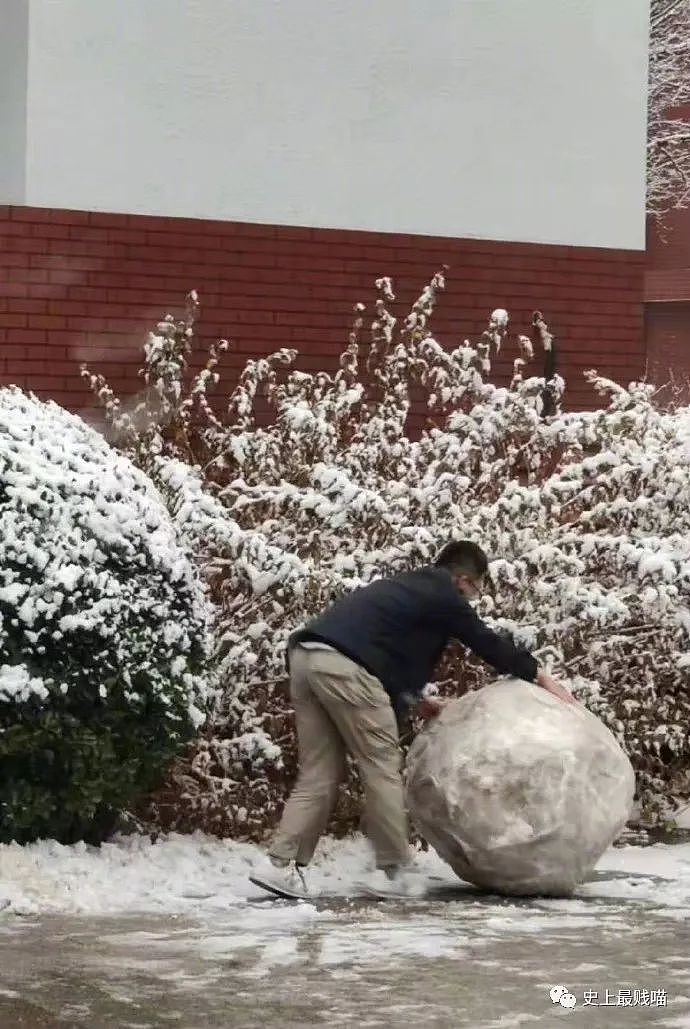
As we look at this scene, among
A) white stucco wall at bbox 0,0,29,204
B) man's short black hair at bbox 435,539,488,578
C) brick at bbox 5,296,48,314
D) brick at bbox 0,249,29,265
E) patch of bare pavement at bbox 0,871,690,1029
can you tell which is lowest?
patch of bare pavement at bbox 0,871,690,1029

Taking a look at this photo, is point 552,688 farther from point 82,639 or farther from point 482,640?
point 82,639

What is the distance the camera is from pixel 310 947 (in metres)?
7.34

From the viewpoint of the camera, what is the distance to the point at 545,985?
6.73m

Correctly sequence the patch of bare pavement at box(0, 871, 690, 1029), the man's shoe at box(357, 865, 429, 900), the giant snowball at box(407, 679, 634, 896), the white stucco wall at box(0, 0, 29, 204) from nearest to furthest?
the patch of bare pavement at box(0, 871, 690, 1029)
the giant snowball at box(407, 679, 634, 896)
the man's shoe at box(357, 865, 429, 900)
the white stucco wall at box(0, 0, 29, 204)

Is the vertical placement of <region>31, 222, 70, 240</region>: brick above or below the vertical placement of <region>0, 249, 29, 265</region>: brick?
above

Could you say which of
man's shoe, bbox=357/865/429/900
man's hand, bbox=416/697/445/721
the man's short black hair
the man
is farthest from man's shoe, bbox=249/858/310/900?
the man's short black hair

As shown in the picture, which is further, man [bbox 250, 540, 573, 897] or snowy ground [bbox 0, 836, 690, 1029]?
man [bbox 250, 540, 573, 897]

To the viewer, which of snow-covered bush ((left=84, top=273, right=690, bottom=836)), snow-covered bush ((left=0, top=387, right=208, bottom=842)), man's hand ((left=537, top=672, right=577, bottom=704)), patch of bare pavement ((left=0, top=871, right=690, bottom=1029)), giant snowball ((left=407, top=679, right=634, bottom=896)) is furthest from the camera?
snow-covered bush ((left=84, top=273, right=690, bottom=836))

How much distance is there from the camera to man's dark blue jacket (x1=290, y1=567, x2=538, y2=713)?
8531mm

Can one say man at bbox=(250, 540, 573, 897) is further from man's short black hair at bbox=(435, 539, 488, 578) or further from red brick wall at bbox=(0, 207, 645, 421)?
red brick wall at bbox=(0, 207, 645, 421)

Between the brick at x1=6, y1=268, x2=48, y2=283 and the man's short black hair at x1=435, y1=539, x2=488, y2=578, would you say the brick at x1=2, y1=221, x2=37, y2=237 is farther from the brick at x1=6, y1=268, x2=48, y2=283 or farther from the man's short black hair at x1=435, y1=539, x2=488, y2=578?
the man's short black hair at x1=435, y1=539, x2=488, y2=578

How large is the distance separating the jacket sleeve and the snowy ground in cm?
98

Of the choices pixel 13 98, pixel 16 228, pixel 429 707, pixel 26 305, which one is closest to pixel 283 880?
pixel 429 707

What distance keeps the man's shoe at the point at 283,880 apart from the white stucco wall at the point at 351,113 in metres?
4.70
